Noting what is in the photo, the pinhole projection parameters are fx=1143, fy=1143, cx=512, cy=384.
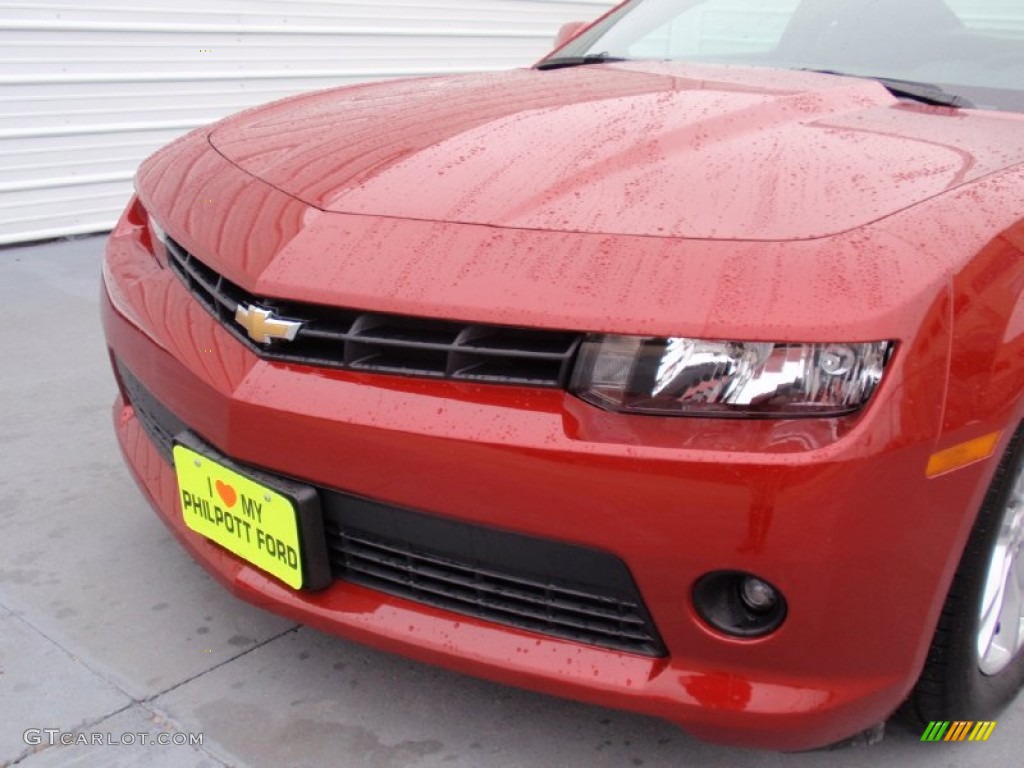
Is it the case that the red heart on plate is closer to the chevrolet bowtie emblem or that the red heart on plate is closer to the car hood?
the chevrolet bowtie emblem

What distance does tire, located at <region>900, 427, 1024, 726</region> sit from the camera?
178 centimetres

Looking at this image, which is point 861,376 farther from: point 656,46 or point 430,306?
point 656,46

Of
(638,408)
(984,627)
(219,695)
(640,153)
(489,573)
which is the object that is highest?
(640,153)

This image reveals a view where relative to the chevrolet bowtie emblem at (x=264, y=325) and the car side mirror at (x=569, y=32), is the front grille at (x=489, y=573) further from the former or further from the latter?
the car side mirror at (x=569, y=32)

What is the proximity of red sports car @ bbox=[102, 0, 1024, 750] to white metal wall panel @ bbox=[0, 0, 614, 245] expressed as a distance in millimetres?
3680

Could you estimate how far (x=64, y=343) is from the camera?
411 cm

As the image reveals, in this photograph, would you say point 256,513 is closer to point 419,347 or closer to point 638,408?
point 419,347

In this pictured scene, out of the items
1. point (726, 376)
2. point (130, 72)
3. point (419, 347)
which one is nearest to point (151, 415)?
point (419, 347)

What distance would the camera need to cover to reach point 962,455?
1.66 meters

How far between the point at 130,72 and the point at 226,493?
4.42 m

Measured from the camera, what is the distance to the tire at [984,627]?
1.78 meters

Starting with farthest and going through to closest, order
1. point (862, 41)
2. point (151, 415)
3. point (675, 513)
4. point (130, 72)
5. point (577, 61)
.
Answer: point (130, 72)
point (577, 61)
point (862, 41)
point (151, 415)
point (675, 513)

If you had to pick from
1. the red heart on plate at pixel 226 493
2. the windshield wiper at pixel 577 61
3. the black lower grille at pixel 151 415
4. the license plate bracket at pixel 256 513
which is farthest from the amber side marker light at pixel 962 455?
the windshield wiper at pixel 577 61

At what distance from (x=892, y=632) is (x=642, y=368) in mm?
528
